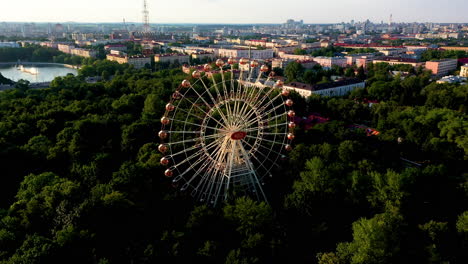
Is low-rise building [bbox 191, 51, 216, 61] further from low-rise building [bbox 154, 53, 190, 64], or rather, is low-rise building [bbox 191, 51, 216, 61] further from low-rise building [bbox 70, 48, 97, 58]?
low-rise building [bbox 70, 48, 97, 58]

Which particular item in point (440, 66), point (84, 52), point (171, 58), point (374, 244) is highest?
point (84, 52)

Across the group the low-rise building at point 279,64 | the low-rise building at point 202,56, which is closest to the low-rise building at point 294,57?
the low-rise building at point 279,64

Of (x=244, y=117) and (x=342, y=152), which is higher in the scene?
(x=244, y=117)

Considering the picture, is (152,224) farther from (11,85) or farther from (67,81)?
(11,85)

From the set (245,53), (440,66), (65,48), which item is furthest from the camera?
(65,48)

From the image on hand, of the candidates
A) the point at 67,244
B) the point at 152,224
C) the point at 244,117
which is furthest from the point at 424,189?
the point at 67,244

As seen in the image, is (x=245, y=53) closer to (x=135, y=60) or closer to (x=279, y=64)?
(x=279, y=64)

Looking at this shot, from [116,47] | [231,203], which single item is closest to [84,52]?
[116,47]

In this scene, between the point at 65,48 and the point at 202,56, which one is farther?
the point at 65,48
